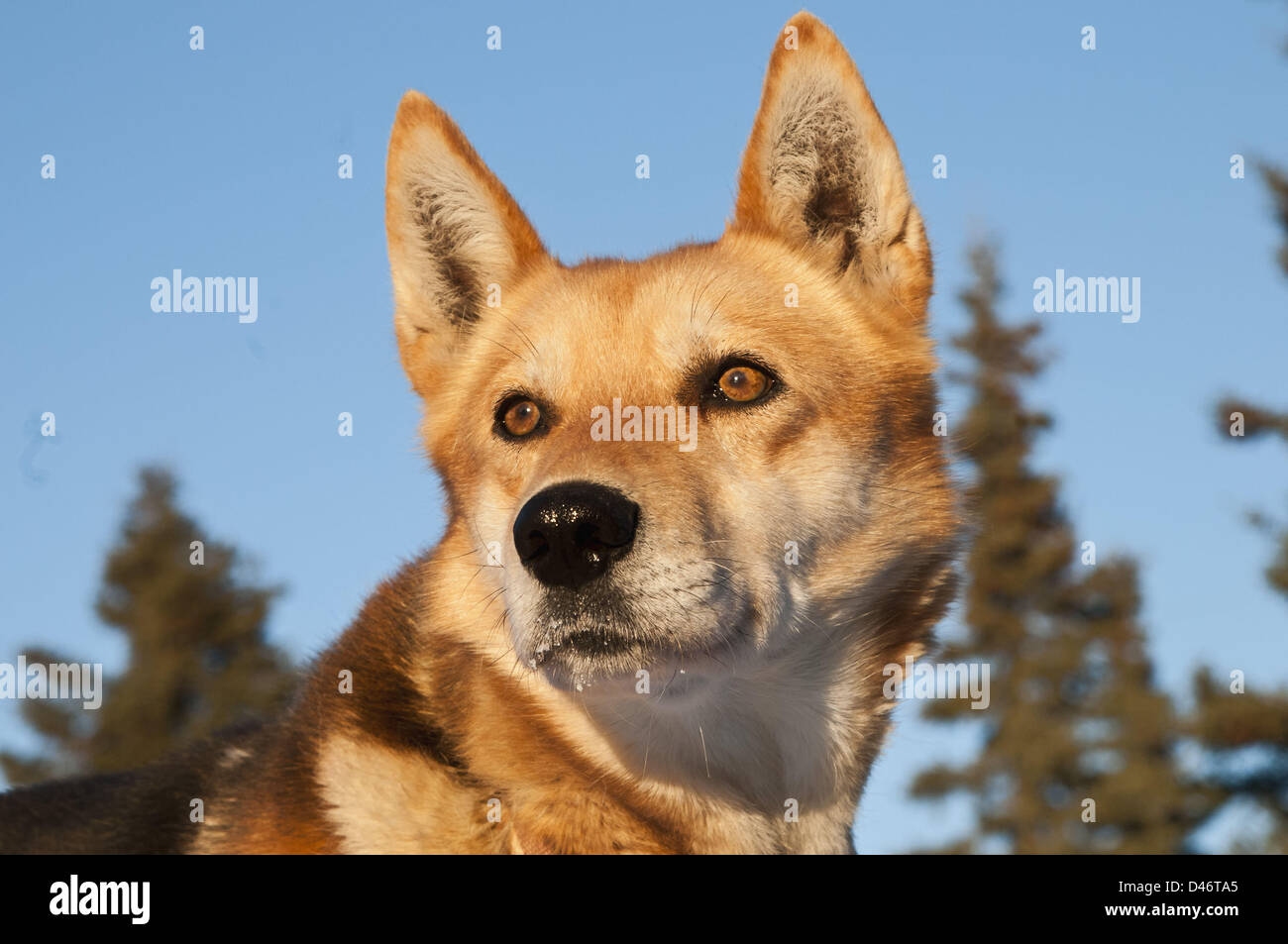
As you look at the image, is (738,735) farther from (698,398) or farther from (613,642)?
(698,398)

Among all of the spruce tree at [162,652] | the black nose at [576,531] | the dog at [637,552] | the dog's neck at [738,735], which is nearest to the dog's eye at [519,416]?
the dog at [637,552]

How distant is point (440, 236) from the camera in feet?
18.0

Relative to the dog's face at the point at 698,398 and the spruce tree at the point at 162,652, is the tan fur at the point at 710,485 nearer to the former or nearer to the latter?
the dog's face at the point at 698,398

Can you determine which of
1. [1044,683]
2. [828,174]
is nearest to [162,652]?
[1044,683]

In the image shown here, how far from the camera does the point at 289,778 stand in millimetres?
4129

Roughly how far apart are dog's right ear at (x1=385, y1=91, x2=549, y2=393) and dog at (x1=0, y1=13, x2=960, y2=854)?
0.5 inches

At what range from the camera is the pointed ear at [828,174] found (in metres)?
4.91

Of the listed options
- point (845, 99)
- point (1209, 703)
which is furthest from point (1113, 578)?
point (845, 99)

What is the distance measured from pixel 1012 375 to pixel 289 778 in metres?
28.2

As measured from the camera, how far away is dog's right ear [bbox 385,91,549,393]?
5141 millimetres

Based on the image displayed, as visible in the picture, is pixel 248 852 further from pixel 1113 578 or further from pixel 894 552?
pixel 1113 578

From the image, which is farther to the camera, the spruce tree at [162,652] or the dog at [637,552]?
the spruce tree at [162,652]
